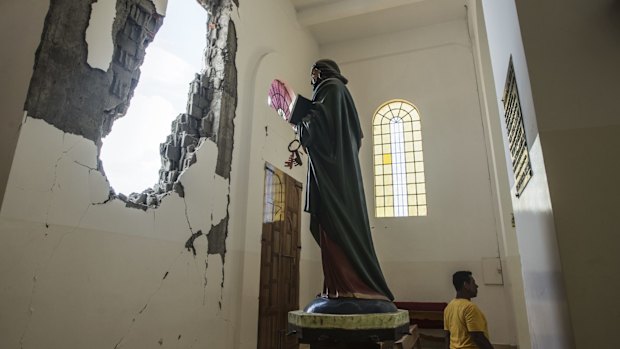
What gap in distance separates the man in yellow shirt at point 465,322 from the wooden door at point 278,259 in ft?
7.52

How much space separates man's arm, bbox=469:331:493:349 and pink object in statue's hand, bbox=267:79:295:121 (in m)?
3.88

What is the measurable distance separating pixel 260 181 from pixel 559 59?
3.80m

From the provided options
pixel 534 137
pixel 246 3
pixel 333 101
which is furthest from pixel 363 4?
pixel 534 137

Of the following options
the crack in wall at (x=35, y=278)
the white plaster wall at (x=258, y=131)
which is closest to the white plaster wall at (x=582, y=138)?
the crack in wall at (x=35, y=278)

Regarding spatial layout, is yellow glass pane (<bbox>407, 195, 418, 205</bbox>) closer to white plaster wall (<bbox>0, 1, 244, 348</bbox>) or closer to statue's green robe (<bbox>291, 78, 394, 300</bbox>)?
white plaster wall (<bbox>0, 1, 244, 348</bbox>)

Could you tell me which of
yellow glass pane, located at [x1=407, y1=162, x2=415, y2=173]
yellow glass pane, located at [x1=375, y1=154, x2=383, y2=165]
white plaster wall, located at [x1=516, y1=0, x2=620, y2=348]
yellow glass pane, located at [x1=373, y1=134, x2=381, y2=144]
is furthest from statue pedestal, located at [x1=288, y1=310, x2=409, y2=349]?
yellow glass pane, located at [x1=373, y1=134, x2=381, y2=144]

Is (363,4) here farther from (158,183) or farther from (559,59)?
(559,59)

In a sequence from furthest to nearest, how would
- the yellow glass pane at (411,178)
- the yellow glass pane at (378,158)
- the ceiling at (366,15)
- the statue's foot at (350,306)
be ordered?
the yellow glass pane at (378,158), the yellow glass pane at (411,178), the ceiling at (366,15), the statue's foot at (350,306)

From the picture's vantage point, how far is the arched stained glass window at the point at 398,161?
6.77m

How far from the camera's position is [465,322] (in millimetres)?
2832

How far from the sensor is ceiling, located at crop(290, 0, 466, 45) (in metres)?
6.45

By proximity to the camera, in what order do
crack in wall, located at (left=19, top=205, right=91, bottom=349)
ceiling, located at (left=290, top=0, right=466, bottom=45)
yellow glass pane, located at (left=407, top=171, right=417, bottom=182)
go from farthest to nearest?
yellow glass pane, located at (left=407, top=171, right=417, bottom=182) < ceiling, located at (left=290, top=0, right=466, bottom=45) < crack in wall, located at (left=19, top=205, right=91, bottom=349)

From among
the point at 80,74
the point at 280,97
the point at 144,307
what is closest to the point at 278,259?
the point at 144,307

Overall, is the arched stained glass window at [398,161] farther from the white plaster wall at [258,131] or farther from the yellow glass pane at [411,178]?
the white plaster wall at [258,131]
